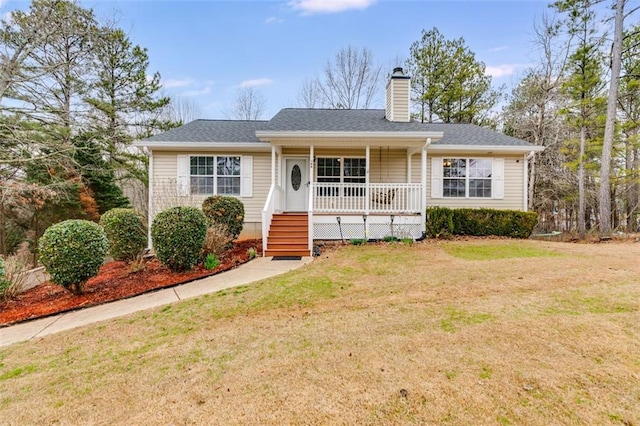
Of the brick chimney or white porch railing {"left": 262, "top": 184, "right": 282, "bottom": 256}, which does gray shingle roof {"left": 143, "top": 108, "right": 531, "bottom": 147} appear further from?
white porch railing {"left": 262, "top": 184, "right": 282, "bottom": 256}

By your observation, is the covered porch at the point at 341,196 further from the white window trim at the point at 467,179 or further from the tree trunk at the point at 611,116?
the tree trunk at the point at 611,116

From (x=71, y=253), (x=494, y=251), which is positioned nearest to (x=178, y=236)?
(x=71, y=253)

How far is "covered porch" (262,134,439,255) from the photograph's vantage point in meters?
9.16

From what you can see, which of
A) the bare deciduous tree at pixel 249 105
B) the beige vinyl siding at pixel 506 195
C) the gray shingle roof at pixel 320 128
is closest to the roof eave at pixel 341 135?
the gray shingle roof at pixel 320 128

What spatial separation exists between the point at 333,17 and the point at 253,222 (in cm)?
1343

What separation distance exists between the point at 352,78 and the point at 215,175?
15204mm

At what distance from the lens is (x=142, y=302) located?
5.01 m

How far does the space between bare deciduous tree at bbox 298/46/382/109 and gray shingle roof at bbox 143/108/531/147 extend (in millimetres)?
9599

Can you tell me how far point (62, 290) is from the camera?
5.99 meters

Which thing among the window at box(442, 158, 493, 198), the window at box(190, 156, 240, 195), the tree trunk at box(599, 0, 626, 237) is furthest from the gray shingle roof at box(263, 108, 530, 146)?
the tree trunk at box(599, 0, 626, 237)

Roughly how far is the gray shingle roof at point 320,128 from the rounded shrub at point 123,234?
11.8 ft

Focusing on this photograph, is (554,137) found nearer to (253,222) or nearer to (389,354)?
(253,222)

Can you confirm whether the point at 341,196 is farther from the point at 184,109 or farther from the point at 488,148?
the point at 184,109

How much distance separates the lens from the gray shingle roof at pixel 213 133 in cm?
1057
